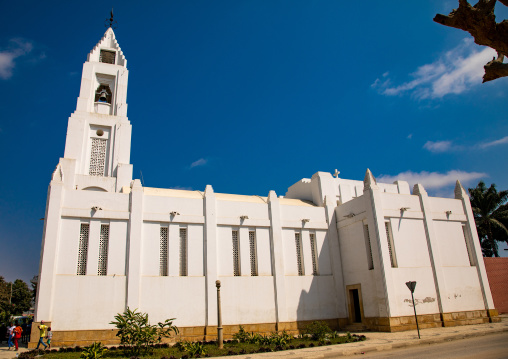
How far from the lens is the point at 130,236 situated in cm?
2086

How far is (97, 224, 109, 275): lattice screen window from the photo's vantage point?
66.6 feet

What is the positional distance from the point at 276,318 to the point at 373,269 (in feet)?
22.8

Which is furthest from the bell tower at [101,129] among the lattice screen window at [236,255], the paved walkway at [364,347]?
the paved walkway at [364,347]

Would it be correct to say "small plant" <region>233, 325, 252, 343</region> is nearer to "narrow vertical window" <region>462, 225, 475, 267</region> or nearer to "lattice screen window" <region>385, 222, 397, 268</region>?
"lattice screen window" <region>385, 222, 397, 268</region>

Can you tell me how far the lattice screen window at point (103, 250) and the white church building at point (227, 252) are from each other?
55 millimetres

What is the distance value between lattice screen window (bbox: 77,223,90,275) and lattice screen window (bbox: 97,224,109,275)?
2.46 ft

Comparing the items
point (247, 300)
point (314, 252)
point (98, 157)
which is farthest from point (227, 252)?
point (98, 157)

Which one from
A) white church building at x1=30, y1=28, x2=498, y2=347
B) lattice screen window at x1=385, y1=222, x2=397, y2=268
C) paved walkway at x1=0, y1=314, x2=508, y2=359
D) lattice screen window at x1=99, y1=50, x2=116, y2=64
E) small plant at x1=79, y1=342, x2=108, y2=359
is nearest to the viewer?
small plant at x1=79, y1=342, x2=108, y2=359

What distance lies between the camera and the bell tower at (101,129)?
24281 millimetres

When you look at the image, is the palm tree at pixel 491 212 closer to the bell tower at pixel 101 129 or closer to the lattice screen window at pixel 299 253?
the lattice screen window at pixel 299 253

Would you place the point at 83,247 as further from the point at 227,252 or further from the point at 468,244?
the point at 468,244

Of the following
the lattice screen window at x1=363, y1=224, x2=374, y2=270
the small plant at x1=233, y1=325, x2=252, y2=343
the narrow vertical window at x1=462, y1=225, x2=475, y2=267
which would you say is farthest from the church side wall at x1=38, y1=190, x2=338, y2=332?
the narrow vertical window at x1=462, y1=225, x2=475, y2=267

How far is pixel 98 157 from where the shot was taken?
84.8 ft

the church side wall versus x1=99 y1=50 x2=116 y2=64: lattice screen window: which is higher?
x1=99 y1=50 x2=116 y2=64: lattice screen window
